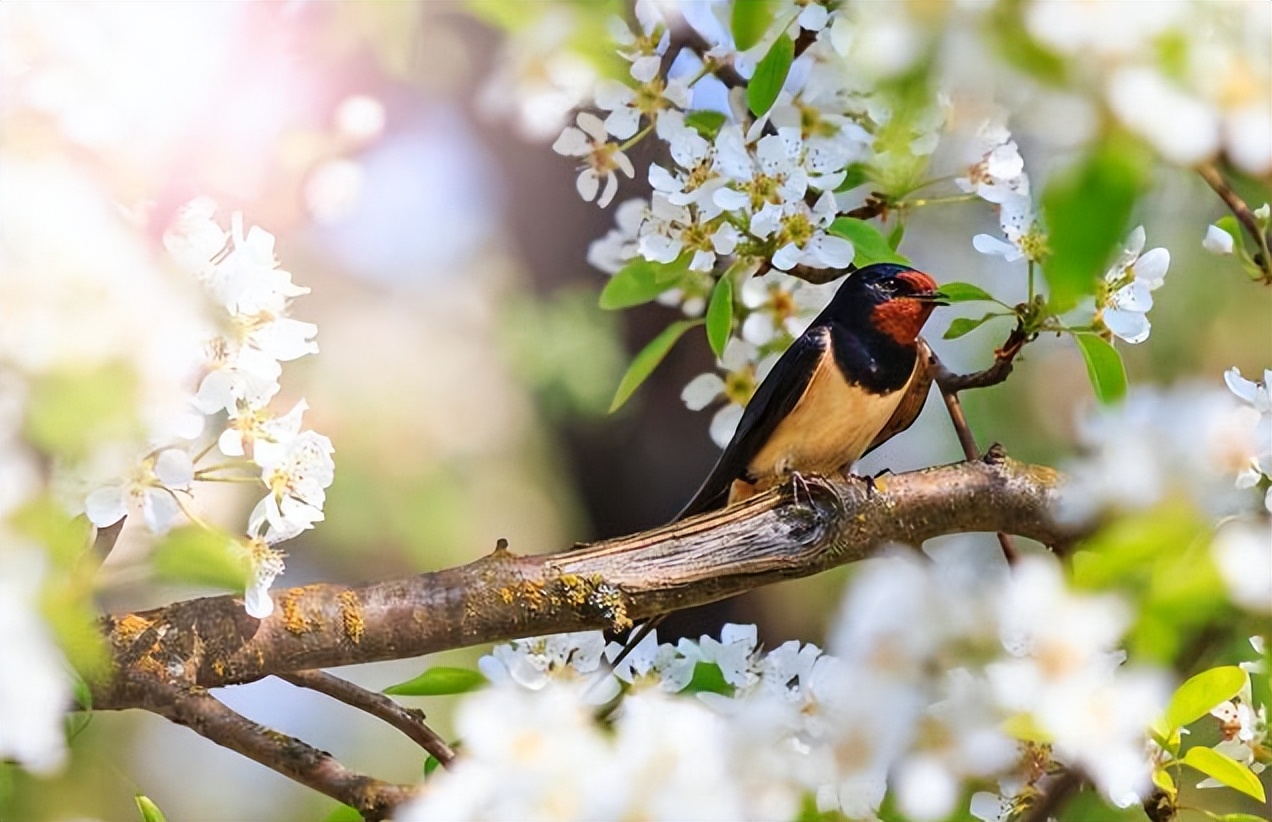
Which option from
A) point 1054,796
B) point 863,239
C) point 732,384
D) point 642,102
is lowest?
point 1054,796

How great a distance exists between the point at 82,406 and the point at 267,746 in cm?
34

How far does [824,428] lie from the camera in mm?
870

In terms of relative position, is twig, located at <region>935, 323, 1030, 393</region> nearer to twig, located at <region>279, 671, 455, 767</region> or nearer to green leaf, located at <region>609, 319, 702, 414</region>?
green leaf, located at <region>609, 319, 702, 414</region>

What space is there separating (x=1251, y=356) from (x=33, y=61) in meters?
1.09

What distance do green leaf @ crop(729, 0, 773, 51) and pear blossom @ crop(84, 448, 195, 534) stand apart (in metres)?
0.28

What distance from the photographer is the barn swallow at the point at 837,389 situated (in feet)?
2.72

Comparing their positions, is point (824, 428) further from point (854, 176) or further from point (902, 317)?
point (854, 176)

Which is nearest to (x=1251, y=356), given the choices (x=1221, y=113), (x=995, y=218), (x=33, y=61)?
(x=995, y=218)

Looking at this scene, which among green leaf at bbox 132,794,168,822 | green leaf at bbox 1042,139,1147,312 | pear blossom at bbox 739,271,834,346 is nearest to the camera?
green leaf at bbox 1042,139,1147,312

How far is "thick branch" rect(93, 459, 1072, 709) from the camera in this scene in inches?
23.5

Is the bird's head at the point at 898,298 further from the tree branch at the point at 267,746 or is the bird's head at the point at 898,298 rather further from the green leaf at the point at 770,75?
the tree branch at the point at 267,746

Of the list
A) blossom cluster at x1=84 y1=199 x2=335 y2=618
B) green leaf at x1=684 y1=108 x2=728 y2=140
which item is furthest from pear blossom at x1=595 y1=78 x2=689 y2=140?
blossom cluster at x1=84 y1=199 x2=335 y2=618

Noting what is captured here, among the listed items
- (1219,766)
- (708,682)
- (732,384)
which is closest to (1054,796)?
(1219,766)

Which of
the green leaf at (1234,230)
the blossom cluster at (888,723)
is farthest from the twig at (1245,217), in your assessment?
the blossom cluster at (888,723)
